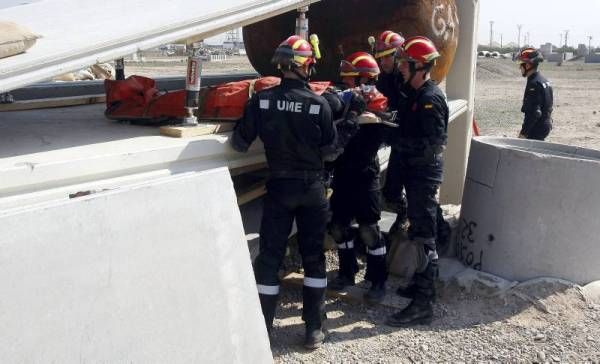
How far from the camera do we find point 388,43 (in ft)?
15.8

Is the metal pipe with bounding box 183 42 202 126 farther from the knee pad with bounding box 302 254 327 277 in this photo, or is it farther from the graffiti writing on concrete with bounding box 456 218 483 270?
the graffiti writing on concrete with bounding box 456 218 483 270

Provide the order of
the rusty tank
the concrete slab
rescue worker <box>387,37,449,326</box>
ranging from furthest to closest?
1. the rusty tank
2. rescue worker <box>387,37,449,326</box>
3. the concrete slab

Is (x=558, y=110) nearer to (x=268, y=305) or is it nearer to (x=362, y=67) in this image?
(x=362, y=67)

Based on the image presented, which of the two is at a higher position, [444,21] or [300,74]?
[444,21]

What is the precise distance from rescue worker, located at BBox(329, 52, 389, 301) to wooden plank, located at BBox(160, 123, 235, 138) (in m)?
1.03

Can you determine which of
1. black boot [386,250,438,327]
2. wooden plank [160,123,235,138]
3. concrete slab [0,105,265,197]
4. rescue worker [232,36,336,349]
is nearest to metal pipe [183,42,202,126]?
wooden plank [160,123,235,138]

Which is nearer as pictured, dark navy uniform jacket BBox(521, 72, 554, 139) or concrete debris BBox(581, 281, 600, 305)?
concrete debris BBox(581, 281, 600, 305)

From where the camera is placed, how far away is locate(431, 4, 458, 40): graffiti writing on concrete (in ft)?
19.1

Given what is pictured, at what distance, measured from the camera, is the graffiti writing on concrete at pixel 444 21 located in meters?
5.83

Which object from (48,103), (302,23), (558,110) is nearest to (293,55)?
(302,23)

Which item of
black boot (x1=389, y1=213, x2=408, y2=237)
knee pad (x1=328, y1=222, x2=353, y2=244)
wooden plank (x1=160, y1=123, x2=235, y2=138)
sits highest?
wooden plank (x1=160, y1=123, x2=235, y2=138)

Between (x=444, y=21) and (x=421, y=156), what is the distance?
2062mm

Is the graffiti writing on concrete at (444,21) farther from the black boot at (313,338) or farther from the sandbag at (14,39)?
Answer: the sandbag at (14,39)

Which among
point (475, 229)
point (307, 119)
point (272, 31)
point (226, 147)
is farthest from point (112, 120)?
point (475, 229)
